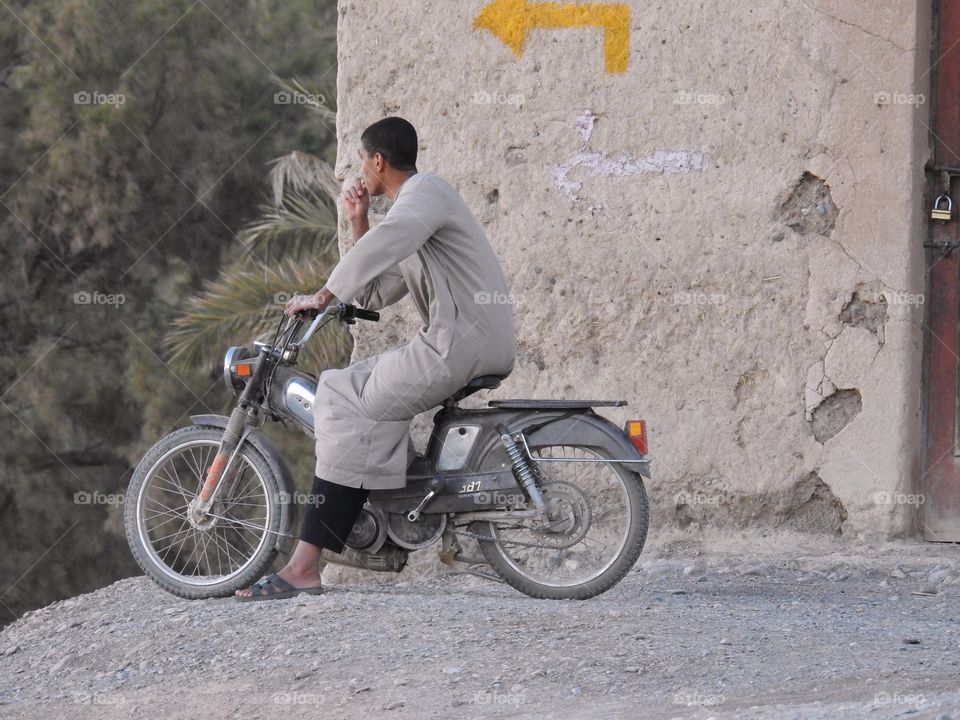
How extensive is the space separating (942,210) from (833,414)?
34.5 inches

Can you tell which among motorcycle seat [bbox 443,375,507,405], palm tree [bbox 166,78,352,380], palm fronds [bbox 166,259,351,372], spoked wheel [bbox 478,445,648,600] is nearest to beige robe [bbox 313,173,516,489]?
motorcycle seat [bbox 443,375,507,405]

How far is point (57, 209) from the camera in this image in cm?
1606

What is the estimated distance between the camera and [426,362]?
441 centimetres

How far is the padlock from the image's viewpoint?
5.37 m

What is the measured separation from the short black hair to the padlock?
2.11 meters

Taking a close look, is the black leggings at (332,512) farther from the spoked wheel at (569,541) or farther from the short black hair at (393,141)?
the short black hair at (393,141)

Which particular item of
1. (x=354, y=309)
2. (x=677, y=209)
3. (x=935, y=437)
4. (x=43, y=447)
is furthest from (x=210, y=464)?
(x=43, y=447)

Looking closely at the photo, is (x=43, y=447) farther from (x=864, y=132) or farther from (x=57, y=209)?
(x=864, y=132)

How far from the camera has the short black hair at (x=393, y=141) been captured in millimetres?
4496

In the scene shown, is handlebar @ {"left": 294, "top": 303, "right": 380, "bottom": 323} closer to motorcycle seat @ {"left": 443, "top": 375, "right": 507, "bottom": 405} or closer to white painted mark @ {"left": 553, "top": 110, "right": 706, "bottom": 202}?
motorcycle seat @ {"left": 443, "top": 375, "right": 507, "bottom": 405}

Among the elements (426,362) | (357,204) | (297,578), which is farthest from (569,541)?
(357,204)

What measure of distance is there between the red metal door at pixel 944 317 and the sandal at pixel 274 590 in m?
2.45

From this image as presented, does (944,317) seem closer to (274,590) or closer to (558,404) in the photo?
(558,404)

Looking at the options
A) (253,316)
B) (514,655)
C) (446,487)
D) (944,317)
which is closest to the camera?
(514,655)
